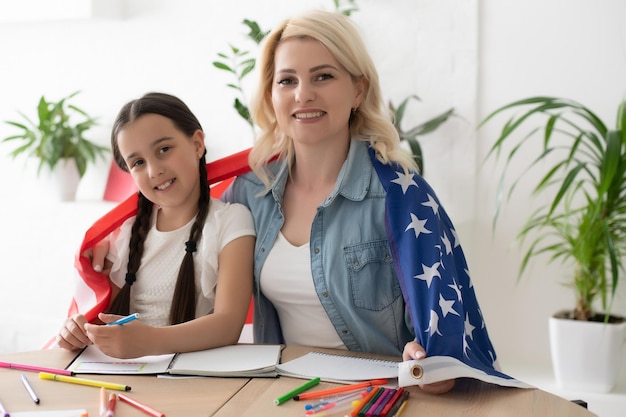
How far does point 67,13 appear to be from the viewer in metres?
3.45

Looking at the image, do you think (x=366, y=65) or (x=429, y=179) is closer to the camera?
(x=366, y=65)

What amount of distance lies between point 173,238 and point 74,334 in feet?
1.18

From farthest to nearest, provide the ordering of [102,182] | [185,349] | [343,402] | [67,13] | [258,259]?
[102,182]
[67,13]
[258,259]
[185,349]
[343,402]

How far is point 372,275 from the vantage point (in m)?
1.67

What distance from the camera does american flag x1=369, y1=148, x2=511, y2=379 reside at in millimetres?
1439

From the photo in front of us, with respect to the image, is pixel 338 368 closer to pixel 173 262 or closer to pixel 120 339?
pixel 120 339

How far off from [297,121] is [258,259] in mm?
325

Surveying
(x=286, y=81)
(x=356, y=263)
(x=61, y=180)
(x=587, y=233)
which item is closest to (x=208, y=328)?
(x=356, y=263)

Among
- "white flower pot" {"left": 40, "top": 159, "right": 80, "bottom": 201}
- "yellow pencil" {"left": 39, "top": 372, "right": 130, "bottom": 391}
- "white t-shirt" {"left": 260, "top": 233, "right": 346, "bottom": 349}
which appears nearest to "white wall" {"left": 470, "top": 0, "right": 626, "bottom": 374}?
"white t-shirt" {"left": 260, "top": 233, "right": 346, "bottom": 349}

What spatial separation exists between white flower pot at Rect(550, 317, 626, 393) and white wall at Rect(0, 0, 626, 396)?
259 mm

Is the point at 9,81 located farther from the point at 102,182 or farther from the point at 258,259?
the point at 258,259

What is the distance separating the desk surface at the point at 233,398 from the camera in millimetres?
1222

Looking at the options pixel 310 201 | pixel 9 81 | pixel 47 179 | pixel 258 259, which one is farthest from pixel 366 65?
pixel 9 81

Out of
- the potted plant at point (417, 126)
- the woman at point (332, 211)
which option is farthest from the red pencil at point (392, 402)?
the potted plant at point (417, 126)
